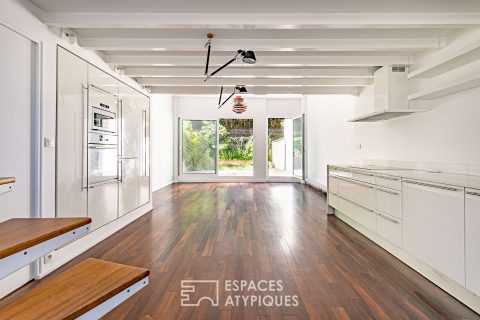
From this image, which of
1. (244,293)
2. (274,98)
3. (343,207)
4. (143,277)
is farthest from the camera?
(274,98)

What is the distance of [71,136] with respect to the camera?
299 cm

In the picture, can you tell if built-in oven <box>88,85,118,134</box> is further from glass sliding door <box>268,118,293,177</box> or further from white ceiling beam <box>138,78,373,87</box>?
glass sliding door <box>268,118,293,177</box>

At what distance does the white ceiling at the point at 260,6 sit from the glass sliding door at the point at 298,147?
6.40 metres

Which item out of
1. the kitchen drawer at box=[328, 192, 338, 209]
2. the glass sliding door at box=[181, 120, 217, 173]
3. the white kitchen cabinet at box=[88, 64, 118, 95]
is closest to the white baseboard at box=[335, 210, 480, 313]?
the kitchen drawer at box=[328, 192, 338, 209]

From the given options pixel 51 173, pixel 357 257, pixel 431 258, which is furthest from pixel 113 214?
pixel 431 258

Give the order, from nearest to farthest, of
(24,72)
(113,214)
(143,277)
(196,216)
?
1. (143,277)
2. (24,72)
3. (113,214)
4. (196,216)

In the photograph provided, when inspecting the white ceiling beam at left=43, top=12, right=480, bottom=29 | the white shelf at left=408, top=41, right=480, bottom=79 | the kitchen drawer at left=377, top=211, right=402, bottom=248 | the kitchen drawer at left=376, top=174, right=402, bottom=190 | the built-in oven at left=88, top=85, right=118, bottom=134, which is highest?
the white ceiling beam at left=43, top=12, right=480, bottom=29

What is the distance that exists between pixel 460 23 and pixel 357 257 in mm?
2643

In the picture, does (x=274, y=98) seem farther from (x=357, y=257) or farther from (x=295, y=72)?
(x=357, y=257)

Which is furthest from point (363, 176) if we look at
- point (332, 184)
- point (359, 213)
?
point (332, 184)

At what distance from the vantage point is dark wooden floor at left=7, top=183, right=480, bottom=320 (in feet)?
6.56

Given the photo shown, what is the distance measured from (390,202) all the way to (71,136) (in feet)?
12.3

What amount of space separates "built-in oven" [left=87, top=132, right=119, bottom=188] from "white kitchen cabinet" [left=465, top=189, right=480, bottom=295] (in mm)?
3912

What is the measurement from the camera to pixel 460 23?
255cm
